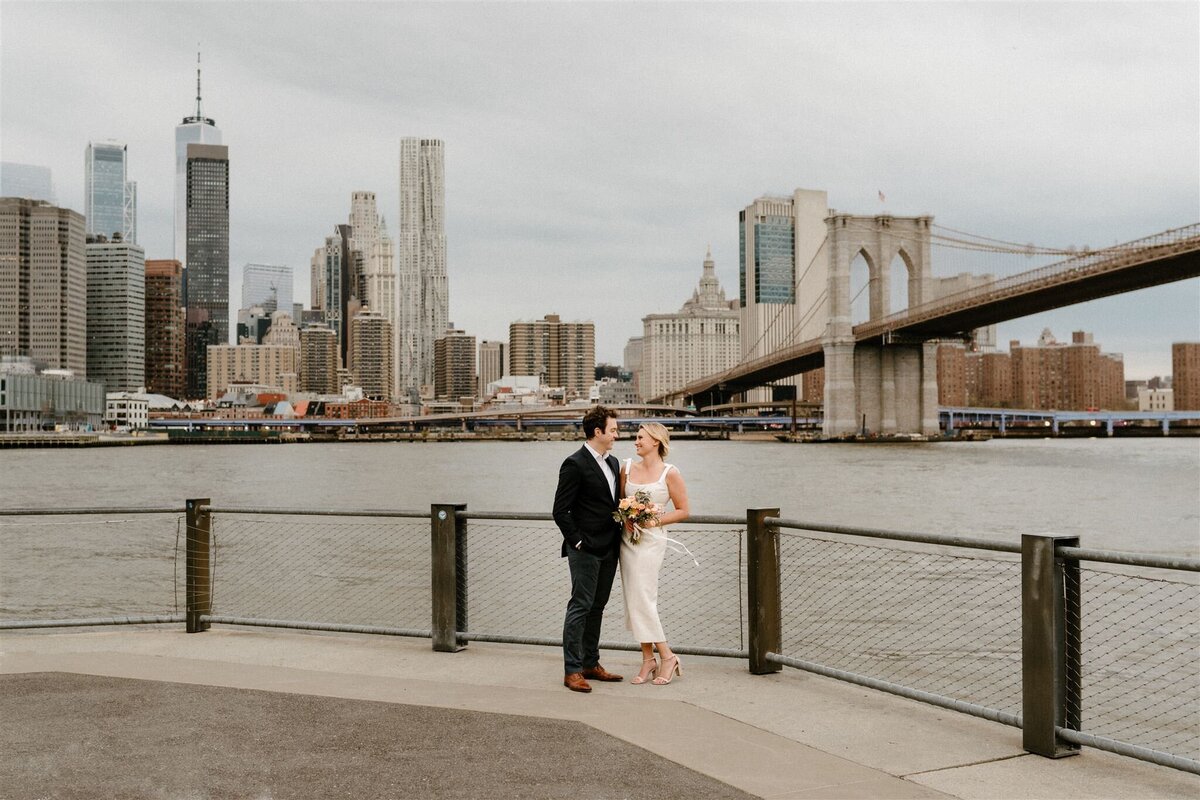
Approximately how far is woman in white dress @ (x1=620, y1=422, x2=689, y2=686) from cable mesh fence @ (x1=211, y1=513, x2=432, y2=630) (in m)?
4.91

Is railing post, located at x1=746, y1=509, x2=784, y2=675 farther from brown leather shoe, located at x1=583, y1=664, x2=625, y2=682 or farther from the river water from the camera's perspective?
brown leather shoe, located at x1=583, y1=664, x2=625, y2=682

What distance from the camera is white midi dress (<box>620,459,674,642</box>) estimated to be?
21.9 ft

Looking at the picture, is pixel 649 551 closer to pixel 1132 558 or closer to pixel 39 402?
pixel 1132 558

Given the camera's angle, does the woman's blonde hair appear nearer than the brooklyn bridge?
Yes

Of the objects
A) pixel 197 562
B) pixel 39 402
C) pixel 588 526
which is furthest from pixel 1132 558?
pixel 39 402

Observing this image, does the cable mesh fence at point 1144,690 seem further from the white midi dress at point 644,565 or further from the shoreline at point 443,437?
the shoreline at point 443,437

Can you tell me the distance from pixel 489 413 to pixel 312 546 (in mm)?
141604

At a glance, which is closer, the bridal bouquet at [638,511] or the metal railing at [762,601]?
the metal railing at [762,601]

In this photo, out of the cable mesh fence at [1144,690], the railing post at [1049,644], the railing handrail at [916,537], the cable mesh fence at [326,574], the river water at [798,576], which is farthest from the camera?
the cable mesh fence at [326,574]

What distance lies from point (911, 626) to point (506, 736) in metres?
9.82

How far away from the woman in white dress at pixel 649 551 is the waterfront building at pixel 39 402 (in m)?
180

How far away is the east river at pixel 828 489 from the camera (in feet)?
104

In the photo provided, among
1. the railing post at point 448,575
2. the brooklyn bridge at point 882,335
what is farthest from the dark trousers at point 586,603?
the brooklyn bridge at point 882,335

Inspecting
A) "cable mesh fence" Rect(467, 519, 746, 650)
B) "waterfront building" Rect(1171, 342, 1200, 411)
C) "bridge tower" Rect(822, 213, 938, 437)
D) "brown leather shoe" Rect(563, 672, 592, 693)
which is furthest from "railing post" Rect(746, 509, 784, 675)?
"waterfront building" Rect(1171, 342, 1200, 411)
